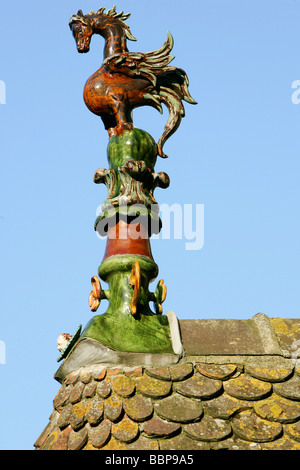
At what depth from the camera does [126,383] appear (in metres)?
4.48

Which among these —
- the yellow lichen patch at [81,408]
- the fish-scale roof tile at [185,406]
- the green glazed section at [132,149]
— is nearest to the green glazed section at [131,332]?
the fish-scale roof tile at [185,406]

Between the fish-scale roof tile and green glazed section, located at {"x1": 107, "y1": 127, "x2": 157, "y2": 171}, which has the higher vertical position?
green glazed section, located at {"x1": 107, "y1": 127, "x2": 157, "y2": 171}

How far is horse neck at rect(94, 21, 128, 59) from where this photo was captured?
252 inches

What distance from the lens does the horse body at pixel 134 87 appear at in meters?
6.10

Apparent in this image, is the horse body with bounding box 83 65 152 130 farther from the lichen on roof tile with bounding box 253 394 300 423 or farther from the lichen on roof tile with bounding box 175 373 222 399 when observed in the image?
the lichen on roof tile with bounding box 253 394 300 423

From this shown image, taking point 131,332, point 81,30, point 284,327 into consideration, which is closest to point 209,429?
point 131,332

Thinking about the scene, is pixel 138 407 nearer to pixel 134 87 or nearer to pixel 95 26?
pixel 134 87

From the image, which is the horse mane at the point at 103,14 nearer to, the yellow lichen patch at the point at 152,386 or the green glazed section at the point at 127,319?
the green glazed section at the point at 127,319

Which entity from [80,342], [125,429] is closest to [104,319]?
[80,342]

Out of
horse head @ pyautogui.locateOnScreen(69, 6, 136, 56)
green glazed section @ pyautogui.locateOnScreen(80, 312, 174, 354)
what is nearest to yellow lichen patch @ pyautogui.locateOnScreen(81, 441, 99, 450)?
green glazed section @ pyautogui.locateOnScreen(80, 312, 174, 354)

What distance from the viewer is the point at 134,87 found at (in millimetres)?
6129
